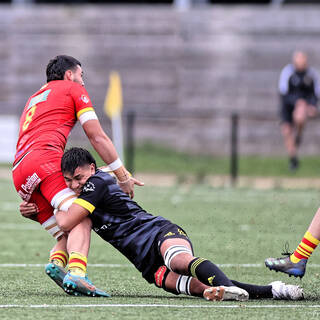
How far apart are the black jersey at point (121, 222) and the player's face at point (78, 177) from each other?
1.6 inches

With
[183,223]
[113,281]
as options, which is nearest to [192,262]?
[113,281]

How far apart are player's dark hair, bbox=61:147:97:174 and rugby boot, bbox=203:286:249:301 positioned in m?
1.21

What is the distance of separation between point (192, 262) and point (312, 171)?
13103 mm

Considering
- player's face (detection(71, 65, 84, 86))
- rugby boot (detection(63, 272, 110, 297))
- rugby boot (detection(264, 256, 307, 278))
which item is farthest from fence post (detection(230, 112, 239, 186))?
rugby boot (detection(63, 272, 110, 297))

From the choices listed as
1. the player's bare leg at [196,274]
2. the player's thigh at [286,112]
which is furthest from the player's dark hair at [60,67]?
the player's thigh at [286,112]

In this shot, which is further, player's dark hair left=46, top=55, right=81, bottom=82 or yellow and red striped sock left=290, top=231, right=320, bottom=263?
player's dark hair left=46, top=55, right=81, bottom=82

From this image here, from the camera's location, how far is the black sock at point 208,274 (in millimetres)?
5754

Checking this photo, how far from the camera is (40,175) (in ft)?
20.7

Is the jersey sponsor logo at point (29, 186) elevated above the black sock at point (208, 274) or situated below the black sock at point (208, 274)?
above

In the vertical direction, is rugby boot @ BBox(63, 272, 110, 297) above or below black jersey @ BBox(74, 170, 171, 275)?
below

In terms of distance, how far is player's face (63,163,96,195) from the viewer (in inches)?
244

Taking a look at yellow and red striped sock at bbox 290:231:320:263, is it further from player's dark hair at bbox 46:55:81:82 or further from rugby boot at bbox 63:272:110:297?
player's dark hair at bbox 46:55:81:82

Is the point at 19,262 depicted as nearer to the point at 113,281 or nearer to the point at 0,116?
the point at 113,281

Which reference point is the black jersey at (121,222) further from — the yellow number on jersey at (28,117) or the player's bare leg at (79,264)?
the yellow number on jersey at (28,117)
